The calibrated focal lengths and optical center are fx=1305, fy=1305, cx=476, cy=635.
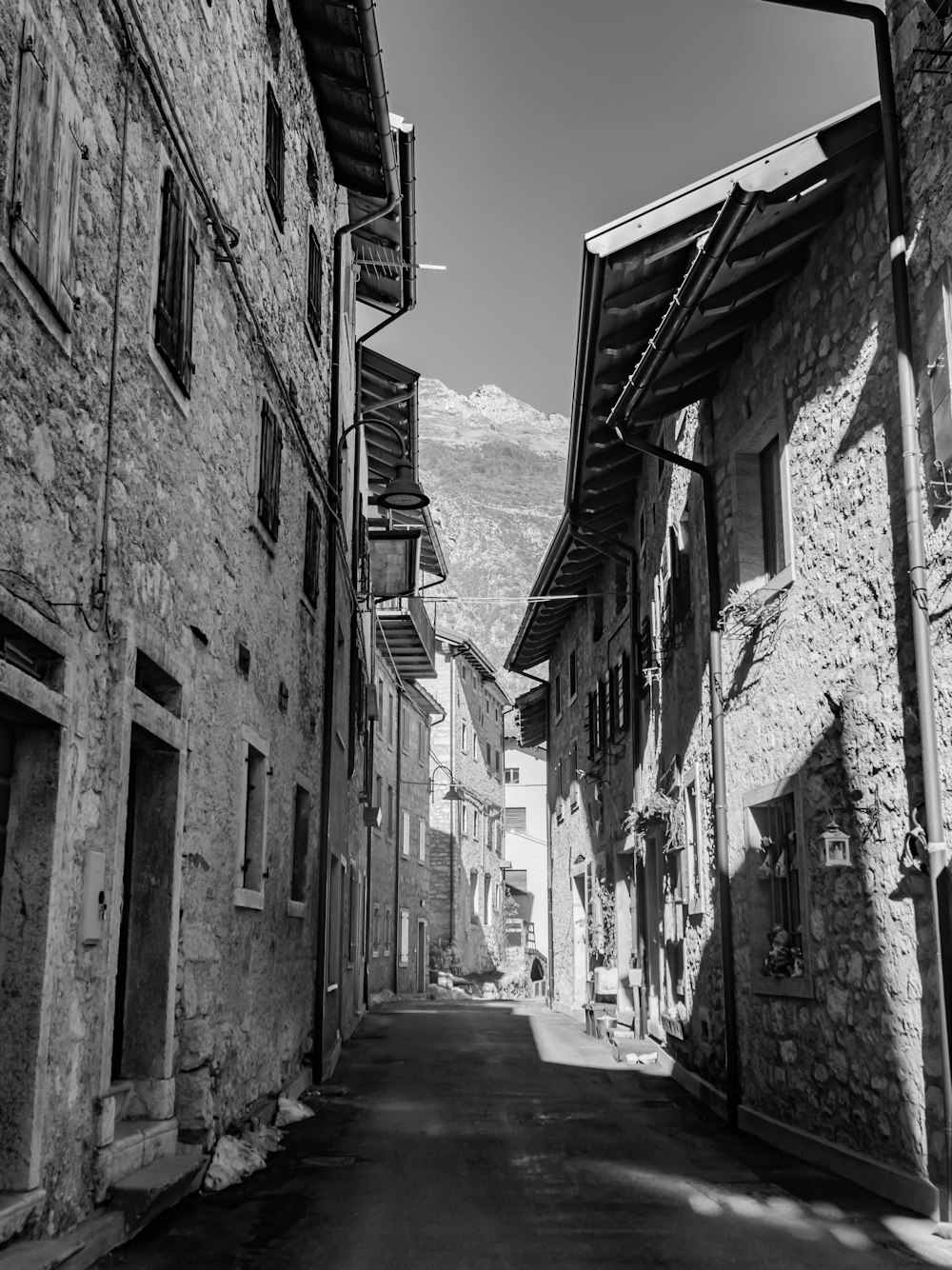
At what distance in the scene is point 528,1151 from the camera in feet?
26.9

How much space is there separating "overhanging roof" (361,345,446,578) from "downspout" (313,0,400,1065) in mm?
2509

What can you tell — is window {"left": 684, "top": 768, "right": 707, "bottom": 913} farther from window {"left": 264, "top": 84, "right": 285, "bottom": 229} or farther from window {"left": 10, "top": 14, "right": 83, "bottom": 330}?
window {"left": 10, "top": 14, "right": 83, "bottom": 330}

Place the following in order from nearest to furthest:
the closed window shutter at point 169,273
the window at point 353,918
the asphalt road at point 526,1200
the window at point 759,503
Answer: the asphalt road at point 526,1200 < the closed window shutter at point 169,273 < the window at point 759,503 < the window at point 353,918

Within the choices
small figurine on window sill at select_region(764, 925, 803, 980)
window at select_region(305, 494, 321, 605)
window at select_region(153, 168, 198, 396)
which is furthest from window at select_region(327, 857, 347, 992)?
window at select_region(153, 168, 198, 396)

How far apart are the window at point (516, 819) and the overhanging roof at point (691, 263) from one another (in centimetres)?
4240

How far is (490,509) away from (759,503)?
92267 mm

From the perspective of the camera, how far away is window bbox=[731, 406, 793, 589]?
31.8 ft

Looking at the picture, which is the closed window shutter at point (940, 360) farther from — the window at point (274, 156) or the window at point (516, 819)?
the window at point (516, 819)

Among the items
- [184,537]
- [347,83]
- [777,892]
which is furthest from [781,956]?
[347,83]

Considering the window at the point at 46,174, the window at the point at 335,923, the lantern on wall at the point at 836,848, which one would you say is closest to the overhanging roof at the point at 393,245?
the window at the point at 335,923

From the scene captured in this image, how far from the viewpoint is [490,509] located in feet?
335

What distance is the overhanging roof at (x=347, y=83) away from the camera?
11.1 m

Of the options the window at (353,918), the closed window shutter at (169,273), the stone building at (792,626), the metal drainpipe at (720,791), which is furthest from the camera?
the window at (353,918)

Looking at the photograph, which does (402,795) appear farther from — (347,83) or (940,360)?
(940,360)
